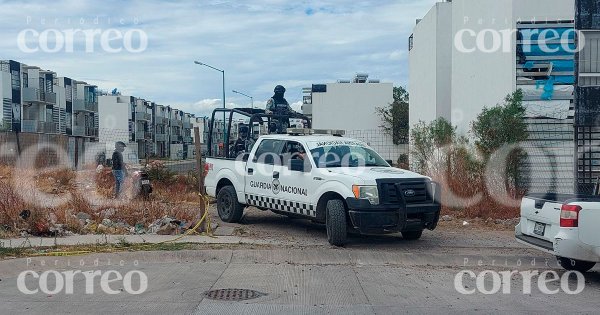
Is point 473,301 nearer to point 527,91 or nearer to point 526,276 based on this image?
point 526,276

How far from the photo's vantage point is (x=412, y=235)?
12312 millimetres

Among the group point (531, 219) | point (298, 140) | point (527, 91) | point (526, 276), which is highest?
point (527, 91)

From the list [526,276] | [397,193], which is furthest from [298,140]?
[526,276]

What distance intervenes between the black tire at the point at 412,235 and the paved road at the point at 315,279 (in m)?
0.18

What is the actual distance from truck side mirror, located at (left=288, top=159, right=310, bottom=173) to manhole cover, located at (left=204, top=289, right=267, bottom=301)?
4.09 m

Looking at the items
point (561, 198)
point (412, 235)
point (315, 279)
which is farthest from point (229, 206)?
point (561, 198)

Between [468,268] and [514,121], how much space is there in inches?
253

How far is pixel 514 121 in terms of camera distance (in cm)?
1539

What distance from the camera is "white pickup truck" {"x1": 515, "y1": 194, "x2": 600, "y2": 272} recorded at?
8.41 m

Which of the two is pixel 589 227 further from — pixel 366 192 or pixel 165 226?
pixel 165 226

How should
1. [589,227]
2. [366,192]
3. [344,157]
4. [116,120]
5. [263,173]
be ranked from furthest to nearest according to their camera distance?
[116,120]
[263,173]
[344,157]
[366,192]
[589,227]

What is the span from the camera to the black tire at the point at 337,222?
11008mm

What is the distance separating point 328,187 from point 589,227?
4.42 metres

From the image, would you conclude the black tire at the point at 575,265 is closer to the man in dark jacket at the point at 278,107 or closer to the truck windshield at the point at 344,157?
the truck windshield at the point at 344,157
